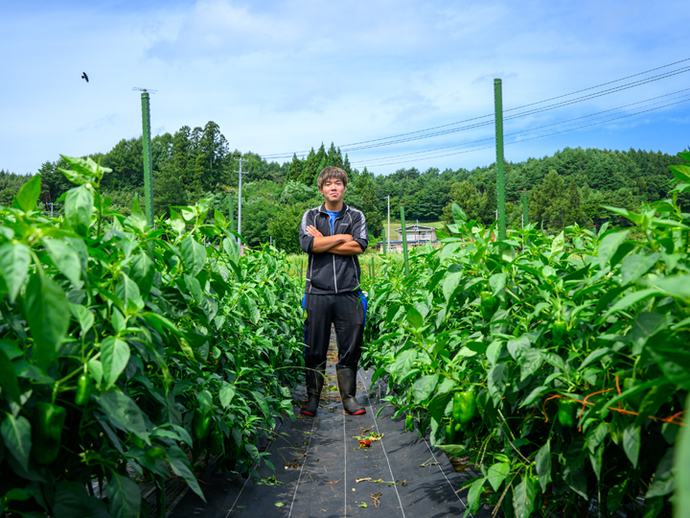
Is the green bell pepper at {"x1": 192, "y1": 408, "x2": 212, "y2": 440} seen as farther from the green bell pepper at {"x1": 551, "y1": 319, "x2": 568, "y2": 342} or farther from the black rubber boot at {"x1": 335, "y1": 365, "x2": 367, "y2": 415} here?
the black rubber boot at {"x1": 335, "y1": 365, "x2": 367, "y2": 415}

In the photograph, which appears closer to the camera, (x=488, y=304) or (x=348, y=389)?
(x=488, y=304)

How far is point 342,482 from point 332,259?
179 cm

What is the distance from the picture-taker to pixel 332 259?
4.08 meters

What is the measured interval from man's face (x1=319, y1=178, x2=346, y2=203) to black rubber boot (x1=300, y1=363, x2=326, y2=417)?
4.78 feet

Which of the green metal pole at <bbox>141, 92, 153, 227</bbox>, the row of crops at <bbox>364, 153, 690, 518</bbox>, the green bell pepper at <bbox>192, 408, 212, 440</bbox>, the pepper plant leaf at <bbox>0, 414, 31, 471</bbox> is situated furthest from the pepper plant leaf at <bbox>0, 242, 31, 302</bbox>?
the green metal pole at <bbox>141, 92, 153, 227</bbox>

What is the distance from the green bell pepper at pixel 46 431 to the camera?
3.21 ft

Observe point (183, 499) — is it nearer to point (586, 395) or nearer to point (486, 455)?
point (486, 455)

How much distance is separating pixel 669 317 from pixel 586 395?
0.41m

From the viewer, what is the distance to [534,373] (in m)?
1.48

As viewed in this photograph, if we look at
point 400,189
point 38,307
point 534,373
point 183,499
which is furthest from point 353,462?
point 400,189

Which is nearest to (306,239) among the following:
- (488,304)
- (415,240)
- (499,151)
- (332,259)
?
(332,259)

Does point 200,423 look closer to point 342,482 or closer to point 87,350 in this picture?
point 87,350

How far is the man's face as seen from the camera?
418 centimetres

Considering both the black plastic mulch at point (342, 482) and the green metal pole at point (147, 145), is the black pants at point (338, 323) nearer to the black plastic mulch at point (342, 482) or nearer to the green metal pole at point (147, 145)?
the black plastic mulch at point (342, 482)
